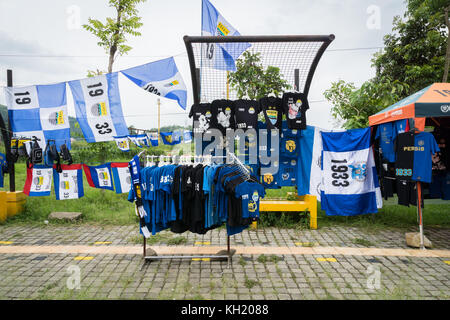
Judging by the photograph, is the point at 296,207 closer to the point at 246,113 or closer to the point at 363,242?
the point at 363,242

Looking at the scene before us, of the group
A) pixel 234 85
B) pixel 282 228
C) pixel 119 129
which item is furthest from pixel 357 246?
pixel 119 129

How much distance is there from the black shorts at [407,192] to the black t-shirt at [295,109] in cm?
222

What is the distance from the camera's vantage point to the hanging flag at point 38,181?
254 inches

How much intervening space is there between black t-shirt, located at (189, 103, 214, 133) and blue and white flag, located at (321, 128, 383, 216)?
8.87 feet

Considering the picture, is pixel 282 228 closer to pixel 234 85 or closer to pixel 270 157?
pixel 270 157

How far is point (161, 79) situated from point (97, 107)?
188 cm

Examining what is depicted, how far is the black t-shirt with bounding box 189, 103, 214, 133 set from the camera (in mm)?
5449

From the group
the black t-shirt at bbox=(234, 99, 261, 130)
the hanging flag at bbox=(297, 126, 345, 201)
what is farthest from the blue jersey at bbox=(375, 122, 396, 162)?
the black t-shirt at bbox=(234, 99, 261, 130)

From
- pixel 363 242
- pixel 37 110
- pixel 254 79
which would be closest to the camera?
pixel 363 242

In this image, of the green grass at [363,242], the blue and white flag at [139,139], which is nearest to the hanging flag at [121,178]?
the blue and white flag at [139,139]

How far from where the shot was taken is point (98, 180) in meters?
6.61

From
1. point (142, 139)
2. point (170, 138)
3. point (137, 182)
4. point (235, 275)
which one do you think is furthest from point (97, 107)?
point (170, 138)

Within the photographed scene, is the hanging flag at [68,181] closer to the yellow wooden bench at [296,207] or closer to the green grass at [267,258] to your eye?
the yellow wooden bench at [296,207]

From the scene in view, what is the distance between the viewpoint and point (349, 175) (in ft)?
19.7
